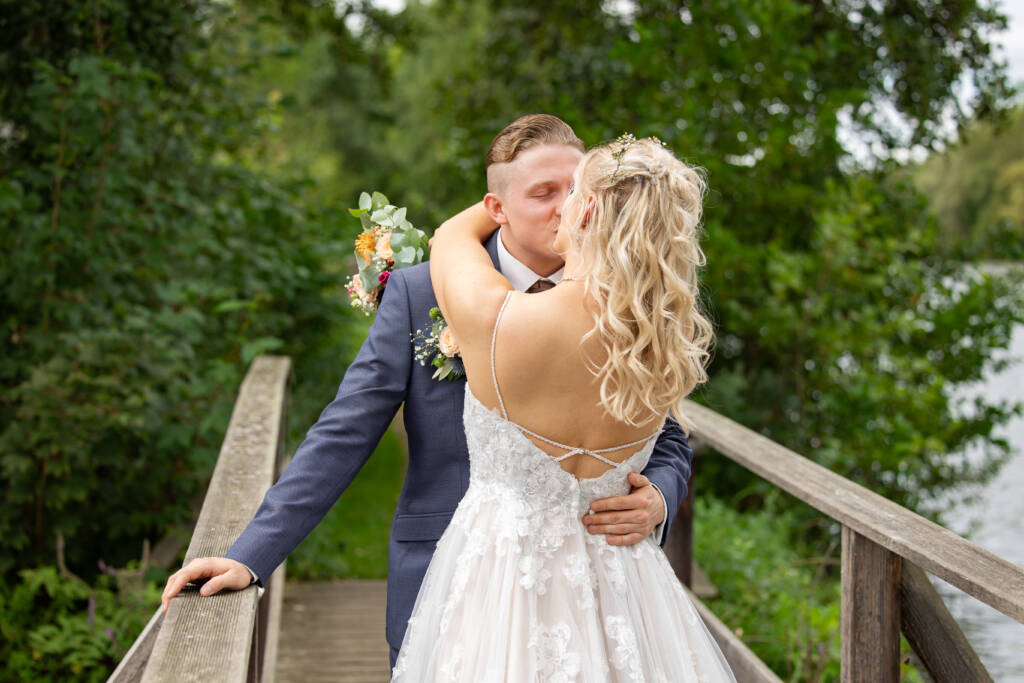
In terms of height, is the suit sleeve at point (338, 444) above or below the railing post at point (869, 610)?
above

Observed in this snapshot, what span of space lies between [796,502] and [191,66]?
5.29m

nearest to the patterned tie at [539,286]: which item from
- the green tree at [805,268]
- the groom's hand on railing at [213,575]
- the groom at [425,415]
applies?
the groom at [425,415]

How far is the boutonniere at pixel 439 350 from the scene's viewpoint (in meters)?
1.90

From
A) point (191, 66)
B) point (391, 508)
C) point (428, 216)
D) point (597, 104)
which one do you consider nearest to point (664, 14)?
point (597, 104)

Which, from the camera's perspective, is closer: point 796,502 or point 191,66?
point 191,66

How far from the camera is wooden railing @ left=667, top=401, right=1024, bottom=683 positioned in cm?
185

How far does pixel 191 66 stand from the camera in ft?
17.0

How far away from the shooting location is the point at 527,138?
6.60 feet

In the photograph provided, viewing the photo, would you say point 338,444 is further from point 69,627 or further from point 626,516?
point 69,627

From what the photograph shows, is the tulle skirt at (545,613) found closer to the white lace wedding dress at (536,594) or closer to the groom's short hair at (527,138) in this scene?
the white lace wedding dress at (536,594)

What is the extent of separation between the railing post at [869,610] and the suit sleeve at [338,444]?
109 centimetres

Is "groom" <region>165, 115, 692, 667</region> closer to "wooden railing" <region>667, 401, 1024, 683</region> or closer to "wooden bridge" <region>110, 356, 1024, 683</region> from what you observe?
"wooden bridge" <region>110, 356, 1024, 683</region>

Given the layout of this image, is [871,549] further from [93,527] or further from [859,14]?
[859,14]

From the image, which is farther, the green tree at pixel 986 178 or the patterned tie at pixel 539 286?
the green tree at pixel 986 178
